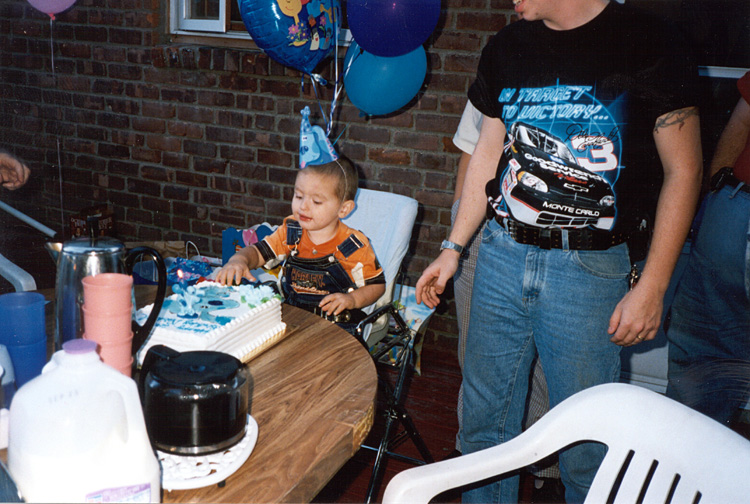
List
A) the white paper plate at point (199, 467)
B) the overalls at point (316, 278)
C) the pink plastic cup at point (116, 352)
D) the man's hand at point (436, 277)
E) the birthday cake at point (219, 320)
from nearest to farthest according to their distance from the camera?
the white paper plate at point (199, 467) < the pink plastic cup at point (116, 352) < the birthday cake at point (219, 320) < the man's hand at point (436, 277) < the overalls at point (316, 278)

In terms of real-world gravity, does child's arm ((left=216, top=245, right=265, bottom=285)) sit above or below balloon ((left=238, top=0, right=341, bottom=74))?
below

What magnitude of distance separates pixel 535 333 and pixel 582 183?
404mm

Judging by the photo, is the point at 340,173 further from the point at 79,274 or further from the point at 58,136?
the point at 58,136

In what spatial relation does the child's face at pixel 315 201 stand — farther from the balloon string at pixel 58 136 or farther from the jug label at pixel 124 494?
the balloon string at pixel 58 136

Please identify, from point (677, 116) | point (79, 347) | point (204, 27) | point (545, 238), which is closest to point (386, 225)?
point (545, 238)

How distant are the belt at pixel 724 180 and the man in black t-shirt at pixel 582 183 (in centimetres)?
69

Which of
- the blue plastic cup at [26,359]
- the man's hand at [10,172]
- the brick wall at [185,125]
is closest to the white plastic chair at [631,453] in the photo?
the blue plastic cup at [26,359]

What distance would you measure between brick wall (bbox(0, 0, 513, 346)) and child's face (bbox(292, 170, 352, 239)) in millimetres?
1022

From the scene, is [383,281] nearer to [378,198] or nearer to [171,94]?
[378,198]

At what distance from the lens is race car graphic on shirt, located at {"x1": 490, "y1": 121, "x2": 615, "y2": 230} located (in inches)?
55.5

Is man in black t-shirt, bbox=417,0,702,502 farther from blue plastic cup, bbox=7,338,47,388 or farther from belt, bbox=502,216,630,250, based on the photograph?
blue plastic cup, bbox=7,338,47,388

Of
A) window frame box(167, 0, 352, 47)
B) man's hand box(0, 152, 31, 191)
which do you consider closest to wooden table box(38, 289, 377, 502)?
man's hand box(0, 152, 31, 191)

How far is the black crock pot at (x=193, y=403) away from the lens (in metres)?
0.86

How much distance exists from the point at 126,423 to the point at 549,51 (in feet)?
4.05
